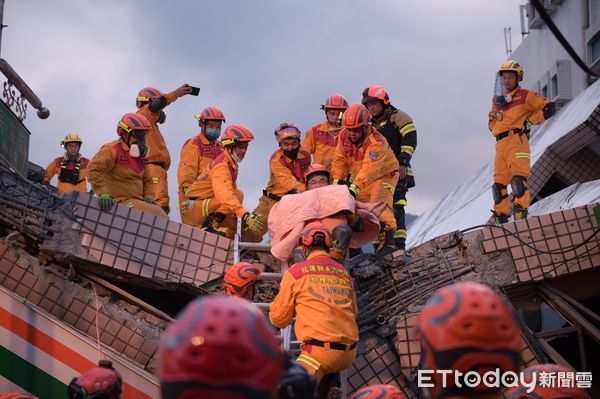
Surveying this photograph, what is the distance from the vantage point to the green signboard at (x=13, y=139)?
29.7ft

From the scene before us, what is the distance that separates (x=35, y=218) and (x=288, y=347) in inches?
101

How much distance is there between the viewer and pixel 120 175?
968cm

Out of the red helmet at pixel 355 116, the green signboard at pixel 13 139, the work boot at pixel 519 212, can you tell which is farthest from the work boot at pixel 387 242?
the green signboard at pixel 13 139

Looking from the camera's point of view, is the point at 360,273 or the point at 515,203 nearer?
→ the point at 360,273

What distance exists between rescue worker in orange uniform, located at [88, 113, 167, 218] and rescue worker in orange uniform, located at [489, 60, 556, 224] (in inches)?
169

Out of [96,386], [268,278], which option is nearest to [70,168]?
[268,278]

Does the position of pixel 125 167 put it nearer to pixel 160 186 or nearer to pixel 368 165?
pixel 160 186

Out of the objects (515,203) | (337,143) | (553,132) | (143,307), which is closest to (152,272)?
(143,307)

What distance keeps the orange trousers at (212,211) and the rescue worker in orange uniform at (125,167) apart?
1.60 feet

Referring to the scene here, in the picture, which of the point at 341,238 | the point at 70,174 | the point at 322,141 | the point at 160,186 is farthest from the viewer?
the point at 70,174

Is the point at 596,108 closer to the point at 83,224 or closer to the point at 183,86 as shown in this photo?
the point at 183,86

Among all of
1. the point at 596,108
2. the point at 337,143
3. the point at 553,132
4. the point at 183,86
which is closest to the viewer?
the point at 337,143

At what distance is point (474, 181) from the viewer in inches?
693

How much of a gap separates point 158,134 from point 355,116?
11.3 ft
